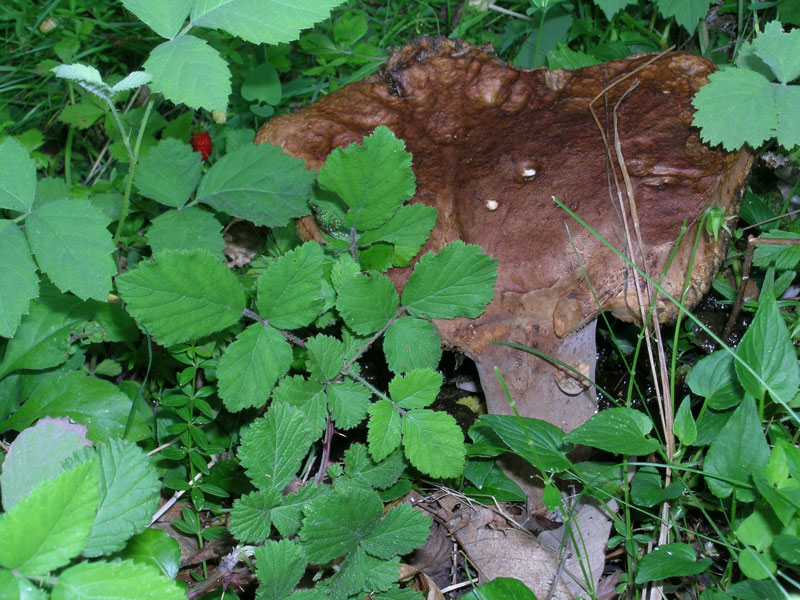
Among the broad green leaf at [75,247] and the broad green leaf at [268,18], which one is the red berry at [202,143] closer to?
the broad green leaf at [75,247]

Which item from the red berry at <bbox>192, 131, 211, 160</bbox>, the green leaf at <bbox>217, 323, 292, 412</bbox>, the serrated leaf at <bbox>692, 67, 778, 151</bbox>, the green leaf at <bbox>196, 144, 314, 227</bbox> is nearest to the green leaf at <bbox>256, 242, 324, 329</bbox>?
the green leaf at <bbox>217, 323, 292, 412</bbox>

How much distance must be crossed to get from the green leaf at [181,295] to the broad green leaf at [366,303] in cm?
35

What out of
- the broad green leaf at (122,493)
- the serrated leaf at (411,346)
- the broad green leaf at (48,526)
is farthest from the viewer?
the serrated leaf at (411,346)

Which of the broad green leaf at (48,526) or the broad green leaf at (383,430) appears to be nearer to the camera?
the broad green leaf at (48,526)

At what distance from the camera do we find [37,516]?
142 cm

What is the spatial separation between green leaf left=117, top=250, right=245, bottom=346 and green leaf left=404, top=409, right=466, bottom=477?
2.30 ft

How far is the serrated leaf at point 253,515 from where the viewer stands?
1954 millimetres

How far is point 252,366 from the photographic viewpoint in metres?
2.24

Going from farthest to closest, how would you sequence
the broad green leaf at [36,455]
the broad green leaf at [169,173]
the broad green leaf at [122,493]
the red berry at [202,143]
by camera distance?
the red berry at [202,143]
the broad green leaf at [169,173]
the broad green leaf at [36,455]
the broad green leaf at [122,493]

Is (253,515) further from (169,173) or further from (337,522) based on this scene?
(169,173)

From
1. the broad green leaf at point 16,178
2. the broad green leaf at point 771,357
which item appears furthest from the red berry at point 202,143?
the broad green leaf at point 771,357

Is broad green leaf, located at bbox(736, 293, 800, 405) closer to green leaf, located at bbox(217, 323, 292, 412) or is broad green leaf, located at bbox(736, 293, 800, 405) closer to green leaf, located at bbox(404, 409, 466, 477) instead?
green leaf, located at bbox(404, 409, 466, 477)

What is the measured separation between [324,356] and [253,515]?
1.87 ft

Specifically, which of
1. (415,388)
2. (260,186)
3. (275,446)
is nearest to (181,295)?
(275,446)
